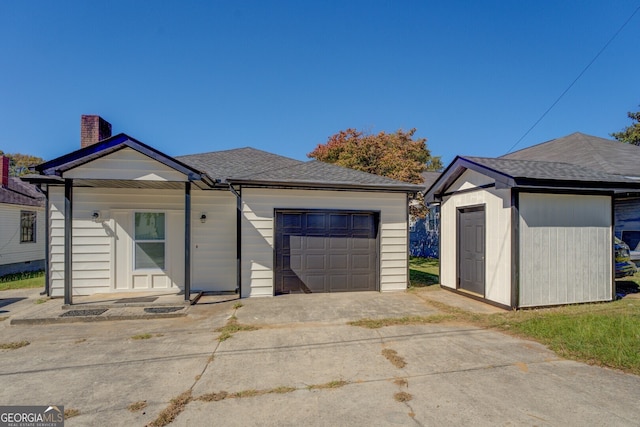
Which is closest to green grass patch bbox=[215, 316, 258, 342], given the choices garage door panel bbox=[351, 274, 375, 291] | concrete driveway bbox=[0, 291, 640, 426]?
concrete driveway bbox=[0, 291, 640, 426]

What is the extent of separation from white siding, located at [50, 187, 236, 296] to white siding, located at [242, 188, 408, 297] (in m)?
0.85

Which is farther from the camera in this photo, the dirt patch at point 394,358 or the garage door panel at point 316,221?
the garage door panel at point 316,221

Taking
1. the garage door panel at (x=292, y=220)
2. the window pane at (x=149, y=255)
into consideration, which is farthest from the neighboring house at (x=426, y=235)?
the window pane at (x=149, y=255)

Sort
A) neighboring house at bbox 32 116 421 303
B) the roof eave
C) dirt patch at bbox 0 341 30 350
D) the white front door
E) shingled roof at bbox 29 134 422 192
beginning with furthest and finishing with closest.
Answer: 1. the white front door
2. neighboring house at bbox 32 116 421 303
3. the roof eave
4. shingled roof at bbox 29 134 422 192
5. dirt patch at bbox 0 341 30 350

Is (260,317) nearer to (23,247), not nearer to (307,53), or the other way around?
(307,53)

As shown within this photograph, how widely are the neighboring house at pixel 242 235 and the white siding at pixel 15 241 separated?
784 cm

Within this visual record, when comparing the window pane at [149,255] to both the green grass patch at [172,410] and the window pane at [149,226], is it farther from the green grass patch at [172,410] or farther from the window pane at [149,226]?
the green grass patch at [172,410]

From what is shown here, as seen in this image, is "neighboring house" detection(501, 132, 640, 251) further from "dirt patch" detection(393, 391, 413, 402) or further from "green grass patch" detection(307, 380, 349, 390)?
"green grass patch" detection(307, 380, 349, 390)

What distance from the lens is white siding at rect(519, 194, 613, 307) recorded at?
6078 millimetres

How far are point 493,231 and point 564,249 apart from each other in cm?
146

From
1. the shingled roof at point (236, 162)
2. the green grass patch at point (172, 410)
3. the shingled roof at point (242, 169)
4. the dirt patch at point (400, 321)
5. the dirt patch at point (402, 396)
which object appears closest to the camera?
the green grass patch at point (172, 410)

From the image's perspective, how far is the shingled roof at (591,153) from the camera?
10.9m

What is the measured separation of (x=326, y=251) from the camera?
7680 mm

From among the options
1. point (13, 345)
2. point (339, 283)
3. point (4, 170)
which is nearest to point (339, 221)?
point (339, 283)
